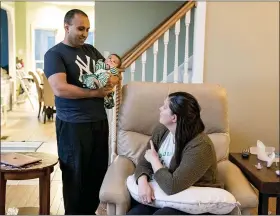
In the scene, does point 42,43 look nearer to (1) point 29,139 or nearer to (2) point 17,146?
(2) point 17,146

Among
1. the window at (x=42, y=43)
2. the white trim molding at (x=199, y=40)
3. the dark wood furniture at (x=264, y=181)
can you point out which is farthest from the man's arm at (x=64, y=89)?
the white trim molding at (x=199, y=40)

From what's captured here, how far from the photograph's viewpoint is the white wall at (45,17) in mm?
1840

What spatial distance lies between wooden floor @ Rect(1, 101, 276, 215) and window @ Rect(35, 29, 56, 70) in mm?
309

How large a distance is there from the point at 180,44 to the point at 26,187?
5.67 ft

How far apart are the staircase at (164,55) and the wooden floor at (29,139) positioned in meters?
0.45

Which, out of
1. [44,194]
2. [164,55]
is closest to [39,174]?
[44,194]

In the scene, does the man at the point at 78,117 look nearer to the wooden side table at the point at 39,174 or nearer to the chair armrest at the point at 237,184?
the wooden side table at the point at 39,174

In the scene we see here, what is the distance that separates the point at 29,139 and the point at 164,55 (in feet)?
3.98

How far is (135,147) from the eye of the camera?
1970mm

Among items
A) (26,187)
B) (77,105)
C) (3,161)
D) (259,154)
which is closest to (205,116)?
(259,154)

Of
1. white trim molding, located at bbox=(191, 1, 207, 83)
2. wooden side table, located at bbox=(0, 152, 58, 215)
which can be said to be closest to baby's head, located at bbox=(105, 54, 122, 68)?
wooden side table, located at bbox=(0, 152, 58, 215)

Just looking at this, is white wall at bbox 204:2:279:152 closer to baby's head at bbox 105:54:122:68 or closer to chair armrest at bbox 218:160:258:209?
chair armrest at bbox 218:160:258:209

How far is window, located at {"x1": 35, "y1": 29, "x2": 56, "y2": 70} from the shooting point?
1851 millimetres

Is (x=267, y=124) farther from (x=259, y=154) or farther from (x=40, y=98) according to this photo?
(x=40, y=98)
